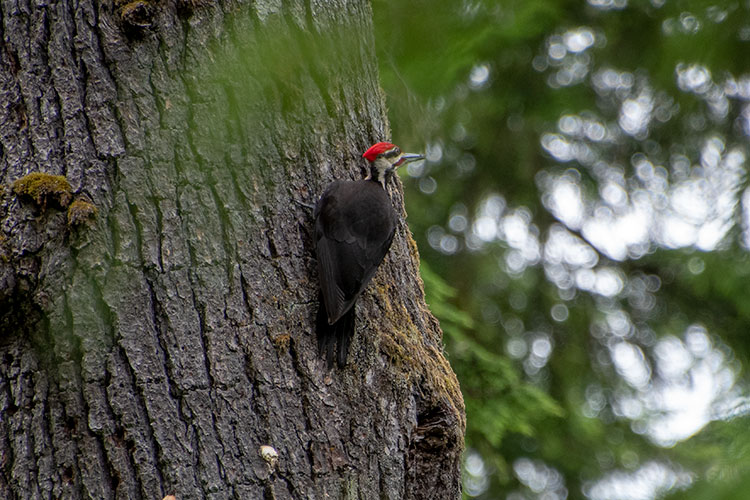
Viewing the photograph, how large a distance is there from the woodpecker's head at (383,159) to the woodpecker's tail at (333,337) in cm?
66

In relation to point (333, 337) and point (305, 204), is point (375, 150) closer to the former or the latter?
point (305, 204)

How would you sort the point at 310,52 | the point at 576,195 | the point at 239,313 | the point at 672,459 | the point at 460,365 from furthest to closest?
the point at 576,195 → the point at 672,459 → the point at 460,365 → the point at 239,313 → the point at 310,52

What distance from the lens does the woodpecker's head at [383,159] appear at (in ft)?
8.77

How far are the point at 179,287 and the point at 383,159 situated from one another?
1.04m

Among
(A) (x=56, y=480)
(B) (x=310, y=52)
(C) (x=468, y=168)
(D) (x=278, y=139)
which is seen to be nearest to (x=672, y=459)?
(C) (x=468, y=168)

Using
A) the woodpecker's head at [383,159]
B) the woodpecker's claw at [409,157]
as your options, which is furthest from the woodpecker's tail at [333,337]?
the woodpecker's claw at [409,157]

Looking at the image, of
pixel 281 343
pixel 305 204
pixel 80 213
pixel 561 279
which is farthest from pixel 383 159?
pixel 561 279

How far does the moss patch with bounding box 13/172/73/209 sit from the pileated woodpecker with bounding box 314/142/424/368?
75 centimetres

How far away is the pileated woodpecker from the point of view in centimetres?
221

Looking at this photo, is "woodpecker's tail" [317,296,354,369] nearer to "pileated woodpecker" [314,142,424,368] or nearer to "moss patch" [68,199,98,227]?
"pileated woodpecker" [314,142,424,368]

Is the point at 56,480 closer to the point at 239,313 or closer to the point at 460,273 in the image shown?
the point at 239,313

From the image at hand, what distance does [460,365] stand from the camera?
428cm

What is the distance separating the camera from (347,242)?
256cm

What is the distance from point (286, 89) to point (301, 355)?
0.85 meters
